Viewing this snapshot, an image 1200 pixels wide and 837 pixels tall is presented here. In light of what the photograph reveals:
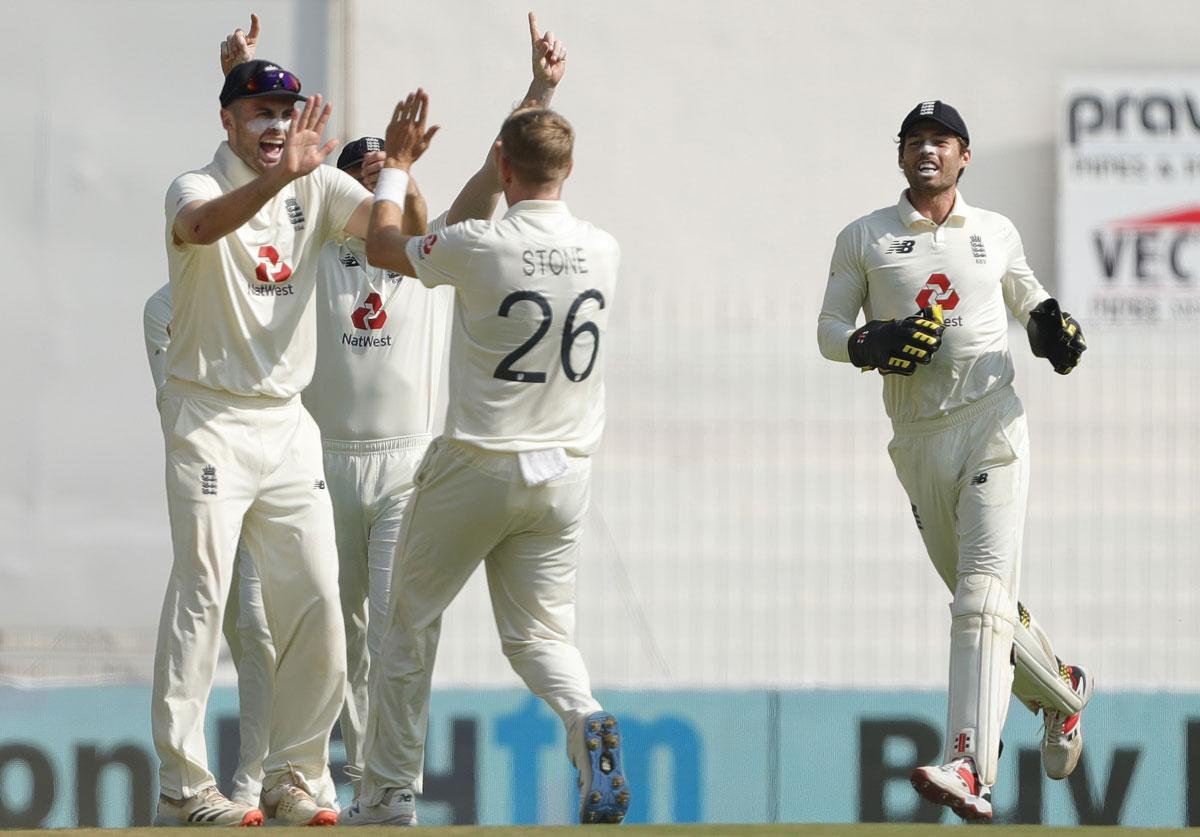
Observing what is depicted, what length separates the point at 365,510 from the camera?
7.26 m

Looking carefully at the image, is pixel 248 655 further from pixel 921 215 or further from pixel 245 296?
pixel 921 215

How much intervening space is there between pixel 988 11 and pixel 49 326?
6203 mm

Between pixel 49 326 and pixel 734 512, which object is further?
pixel 49 326

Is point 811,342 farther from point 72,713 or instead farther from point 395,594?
point 395,594

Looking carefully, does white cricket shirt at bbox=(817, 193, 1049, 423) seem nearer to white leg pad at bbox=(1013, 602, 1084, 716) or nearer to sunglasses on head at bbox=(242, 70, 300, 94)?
white leg pad at bbox=(1013, 602, 1084, 716)

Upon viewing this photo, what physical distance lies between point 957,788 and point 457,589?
1.47m

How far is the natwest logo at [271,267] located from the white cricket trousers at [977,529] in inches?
75.7

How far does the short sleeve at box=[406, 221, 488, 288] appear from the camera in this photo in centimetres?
563

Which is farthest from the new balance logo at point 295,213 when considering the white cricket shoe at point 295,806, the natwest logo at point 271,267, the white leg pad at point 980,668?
the white leg pad at point 980,668

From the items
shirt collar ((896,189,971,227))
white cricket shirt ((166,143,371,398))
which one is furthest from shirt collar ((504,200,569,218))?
shirt collar ((896,189,971,227))

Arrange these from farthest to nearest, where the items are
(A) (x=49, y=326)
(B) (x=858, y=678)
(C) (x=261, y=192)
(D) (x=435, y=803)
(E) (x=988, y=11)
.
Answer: (E) (x=988, y=11)
(A) (x=49, y=326)
(B) (x=858, y=678)
(D) (x=435, y=803)
(C) (x=261, y=192)

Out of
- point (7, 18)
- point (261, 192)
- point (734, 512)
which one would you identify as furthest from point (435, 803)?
point (7, 18)

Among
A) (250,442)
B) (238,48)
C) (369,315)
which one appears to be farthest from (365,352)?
(250,442)

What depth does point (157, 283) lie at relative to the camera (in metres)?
13.3
